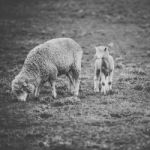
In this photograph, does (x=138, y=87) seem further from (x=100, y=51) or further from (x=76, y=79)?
(x=76, y=79)

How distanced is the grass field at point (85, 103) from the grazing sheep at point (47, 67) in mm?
420

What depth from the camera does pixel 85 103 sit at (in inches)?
388

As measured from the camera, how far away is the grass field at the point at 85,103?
24.0ft

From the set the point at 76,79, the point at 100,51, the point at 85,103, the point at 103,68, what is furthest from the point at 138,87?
the point at 85,103

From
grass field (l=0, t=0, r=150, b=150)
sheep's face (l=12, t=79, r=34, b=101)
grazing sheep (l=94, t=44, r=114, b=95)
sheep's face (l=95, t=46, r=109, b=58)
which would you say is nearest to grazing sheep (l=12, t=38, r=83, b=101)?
sheep's face (l=12, t=79, r=34, b=101)

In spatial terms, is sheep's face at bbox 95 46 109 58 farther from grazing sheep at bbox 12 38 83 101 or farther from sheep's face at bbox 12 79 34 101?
sheep's face at bbox 12 79 34 101

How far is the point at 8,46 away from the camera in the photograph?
20.0 meters

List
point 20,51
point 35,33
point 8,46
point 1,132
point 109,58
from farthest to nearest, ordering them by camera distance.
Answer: point 35,33
point 8,46
point 20,51
point 109,58
point 1,132

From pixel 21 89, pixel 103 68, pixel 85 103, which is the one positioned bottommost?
pixel 85 103

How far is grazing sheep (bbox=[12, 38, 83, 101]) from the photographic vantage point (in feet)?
32.1

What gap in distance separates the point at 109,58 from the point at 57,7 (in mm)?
26229

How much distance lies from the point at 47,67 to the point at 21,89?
103cm

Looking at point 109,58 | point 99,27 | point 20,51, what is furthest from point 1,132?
A: point 99,27

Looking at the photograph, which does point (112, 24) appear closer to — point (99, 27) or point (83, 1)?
point (99, 27)
